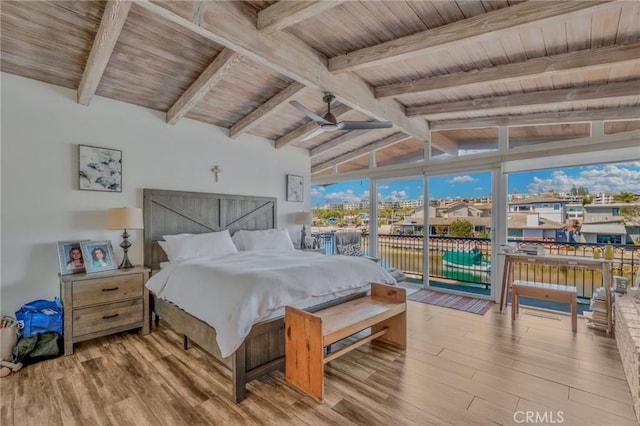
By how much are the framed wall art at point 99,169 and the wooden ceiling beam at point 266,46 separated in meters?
2.04

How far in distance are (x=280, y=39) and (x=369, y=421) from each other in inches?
121

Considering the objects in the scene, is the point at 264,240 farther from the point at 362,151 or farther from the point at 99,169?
the point at 362,151

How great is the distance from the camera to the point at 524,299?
15.3ft

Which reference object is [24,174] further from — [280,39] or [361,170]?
[361,170]

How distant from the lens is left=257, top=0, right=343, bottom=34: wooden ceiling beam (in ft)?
6.83

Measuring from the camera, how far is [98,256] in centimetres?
334

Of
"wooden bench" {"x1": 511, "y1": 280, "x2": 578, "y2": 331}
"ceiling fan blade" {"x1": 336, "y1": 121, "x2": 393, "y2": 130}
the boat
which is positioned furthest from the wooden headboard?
"wooden bench" {"x1": 511, "y1": 280, "x2": 578, "y2": 331}

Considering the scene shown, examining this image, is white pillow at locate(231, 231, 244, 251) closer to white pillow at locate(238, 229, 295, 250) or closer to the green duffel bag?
white pillow at locate(238, 229, 295, 250)

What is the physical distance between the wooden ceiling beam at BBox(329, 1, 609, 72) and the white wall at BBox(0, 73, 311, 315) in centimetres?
271

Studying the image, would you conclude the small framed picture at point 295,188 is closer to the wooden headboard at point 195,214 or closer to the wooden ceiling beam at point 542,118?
the wooden headboard at point 195,214

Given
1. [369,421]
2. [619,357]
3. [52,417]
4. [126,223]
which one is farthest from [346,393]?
[126,223]

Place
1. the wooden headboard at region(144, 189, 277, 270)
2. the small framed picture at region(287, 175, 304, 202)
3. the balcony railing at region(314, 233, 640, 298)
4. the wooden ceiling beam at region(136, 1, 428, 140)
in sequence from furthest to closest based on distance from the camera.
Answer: the small framed picture at region(287, 175, 304, 202)
the balcony railing at region(314, 233, 640, 298)
the wooden headboard at region(144, 189, 277, 270)
the wooden ceiling beam at region(136, 1, 428, 140)

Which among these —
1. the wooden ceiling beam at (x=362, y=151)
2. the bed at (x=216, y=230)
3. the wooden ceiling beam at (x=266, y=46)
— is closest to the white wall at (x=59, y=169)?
the bed at (x=216, y=230)

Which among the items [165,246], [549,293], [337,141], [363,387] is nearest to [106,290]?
[165,246]
